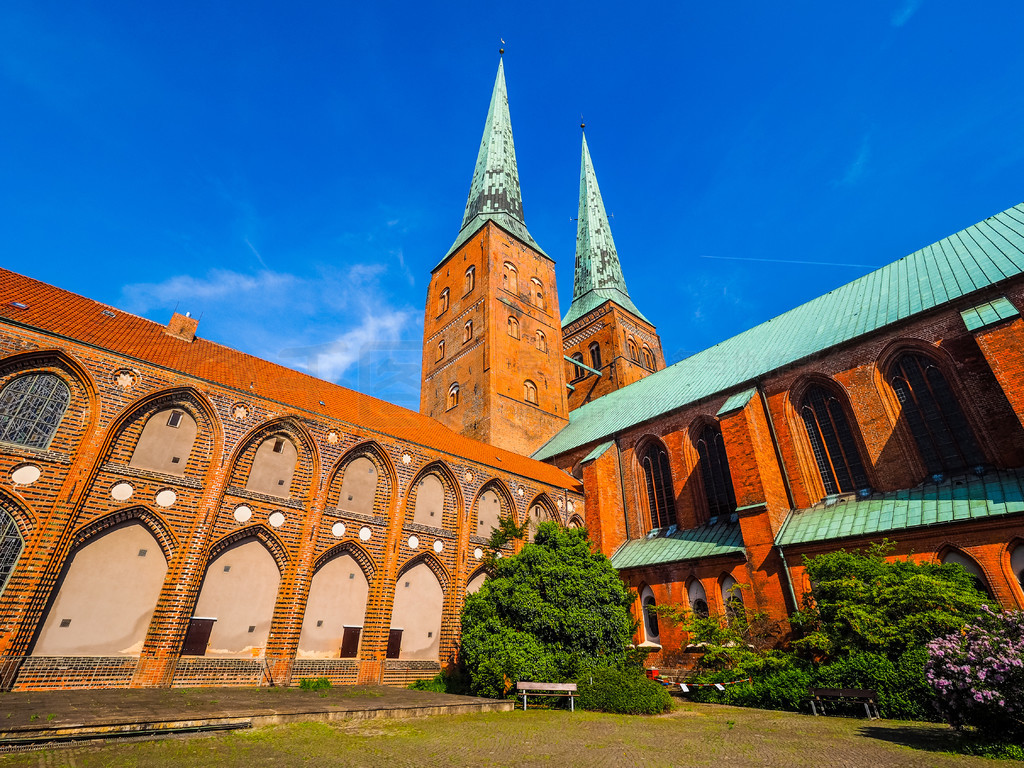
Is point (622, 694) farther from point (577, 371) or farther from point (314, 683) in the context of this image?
point (577, 371)

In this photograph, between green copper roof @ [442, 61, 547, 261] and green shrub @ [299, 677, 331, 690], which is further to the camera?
green copper roof @ [442, 61, 547, 261]

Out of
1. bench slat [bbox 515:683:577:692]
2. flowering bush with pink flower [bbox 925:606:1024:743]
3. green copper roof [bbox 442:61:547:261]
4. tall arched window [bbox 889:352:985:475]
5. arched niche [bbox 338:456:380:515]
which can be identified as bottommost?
bench slat [bbox 515:683:577:692]

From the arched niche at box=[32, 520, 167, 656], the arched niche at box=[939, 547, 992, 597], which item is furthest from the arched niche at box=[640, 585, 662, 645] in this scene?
the arched niche at box=[32, 520, 167, 656]

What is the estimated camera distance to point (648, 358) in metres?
40.3

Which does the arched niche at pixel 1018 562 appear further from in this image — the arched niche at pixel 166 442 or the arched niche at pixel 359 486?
the arched niche at pixel 166 442

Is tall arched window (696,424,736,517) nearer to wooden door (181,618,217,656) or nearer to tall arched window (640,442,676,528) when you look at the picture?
tall arched window (640,442,676,528)

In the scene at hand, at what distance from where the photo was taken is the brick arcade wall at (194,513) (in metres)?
9.95

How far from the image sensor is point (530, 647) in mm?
11797

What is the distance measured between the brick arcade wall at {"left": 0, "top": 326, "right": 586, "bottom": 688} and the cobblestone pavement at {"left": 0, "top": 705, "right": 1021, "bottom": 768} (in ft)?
18.4

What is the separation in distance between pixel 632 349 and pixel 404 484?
26737 mm

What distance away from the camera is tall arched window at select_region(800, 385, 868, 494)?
15164 mm

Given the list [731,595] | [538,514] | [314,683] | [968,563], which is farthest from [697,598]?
[314,683]

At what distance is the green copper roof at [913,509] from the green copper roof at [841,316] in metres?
4.98

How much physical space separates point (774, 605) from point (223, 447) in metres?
15.2
